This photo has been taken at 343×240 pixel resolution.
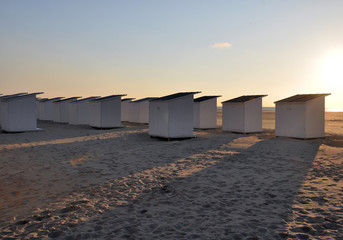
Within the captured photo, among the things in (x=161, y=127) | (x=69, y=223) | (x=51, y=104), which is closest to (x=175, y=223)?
(x=69, y=223)

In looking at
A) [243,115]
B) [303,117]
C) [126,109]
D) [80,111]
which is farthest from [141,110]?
[303,117]

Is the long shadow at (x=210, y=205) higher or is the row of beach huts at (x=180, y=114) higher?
the row of beach huts at (x=180, y=114)

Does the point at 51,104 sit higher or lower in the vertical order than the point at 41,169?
higher

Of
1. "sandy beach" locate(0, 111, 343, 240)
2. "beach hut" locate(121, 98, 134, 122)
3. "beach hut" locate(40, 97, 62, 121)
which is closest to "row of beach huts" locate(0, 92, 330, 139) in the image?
"beach hut" locate(121, 98, 134, 122)

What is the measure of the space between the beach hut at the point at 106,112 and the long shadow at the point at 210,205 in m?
13.3

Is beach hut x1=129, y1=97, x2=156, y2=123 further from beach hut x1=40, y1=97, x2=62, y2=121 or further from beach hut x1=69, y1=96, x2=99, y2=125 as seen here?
beach hut x1=40, y1=97, x2=62, y2=121

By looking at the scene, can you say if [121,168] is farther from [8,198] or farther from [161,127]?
[161,127]

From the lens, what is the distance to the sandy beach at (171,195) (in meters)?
4.31

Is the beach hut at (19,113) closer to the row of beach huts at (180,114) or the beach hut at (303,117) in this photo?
the row of beach huts at (180,114)

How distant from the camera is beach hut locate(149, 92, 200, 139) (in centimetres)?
1434

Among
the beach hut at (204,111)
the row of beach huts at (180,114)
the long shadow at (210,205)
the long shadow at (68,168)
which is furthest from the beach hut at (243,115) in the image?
the long shadow at (210,205)

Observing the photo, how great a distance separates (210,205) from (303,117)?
11.2 m

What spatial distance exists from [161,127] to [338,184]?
942cm

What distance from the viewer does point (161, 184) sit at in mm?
6664
